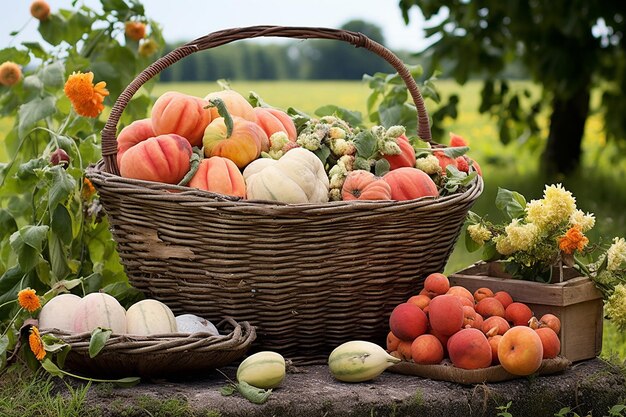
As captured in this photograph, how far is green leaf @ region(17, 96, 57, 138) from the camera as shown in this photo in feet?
9.46

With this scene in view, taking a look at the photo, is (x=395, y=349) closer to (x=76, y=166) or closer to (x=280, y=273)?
(x=280, y=273)

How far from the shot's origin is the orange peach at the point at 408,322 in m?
2.21

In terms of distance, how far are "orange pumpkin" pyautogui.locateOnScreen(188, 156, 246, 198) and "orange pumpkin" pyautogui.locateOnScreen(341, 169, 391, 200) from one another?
254 mm

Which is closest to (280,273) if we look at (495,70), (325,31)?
(325,31)

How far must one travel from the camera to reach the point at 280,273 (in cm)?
220

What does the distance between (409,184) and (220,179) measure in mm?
470

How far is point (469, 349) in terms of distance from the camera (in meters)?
2.14

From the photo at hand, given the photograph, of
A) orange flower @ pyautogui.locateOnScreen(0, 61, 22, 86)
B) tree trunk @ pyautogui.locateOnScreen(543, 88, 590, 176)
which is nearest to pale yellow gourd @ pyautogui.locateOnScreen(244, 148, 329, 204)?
orange flower @ pyautogui.locateOnScreen(0, 61, 22, 86)

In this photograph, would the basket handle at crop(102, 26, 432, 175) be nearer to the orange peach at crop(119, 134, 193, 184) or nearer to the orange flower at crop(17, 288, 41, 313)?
the orange peach at crop(119, 134, 193, 184)

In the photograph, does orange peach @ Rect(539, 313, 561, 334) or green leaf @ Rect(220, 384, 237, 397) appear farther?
orange peach @ Rect(539, 313, 561, 334)

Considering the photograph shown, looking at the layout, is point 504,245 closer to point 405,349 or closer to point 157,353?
point 405,349

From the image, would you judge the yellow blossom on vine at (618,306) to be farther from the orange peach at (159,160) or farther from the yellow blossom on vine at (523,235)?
the orange peach at (159,160)

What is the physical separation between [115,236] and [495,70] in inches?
160

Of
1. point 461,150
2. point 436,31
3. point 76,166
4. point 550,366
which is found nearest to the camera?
point 550,366
